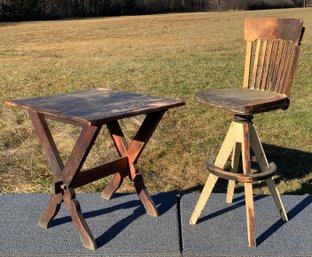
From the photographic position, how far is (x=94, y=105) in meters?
3.00

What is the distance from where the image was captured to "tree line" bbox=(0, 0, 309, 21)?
112 feet

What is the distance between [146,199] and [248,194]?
74 cm

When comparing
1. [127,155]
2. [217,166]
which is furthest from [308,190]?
[127,155]

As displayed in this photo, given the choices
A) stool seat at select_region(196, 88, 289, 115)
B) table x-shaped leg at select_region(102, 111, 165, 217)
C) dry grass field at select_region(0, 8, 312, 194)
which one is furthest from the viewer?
dry grass field at select_region(0, 8, 312, 194)

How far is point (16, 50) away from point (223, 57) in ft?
20.8

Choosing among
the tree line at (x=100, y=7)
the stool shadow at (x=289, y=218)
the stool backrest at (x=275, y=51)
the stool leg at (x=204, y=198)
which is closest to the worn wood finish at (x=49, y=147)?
the stool leg at (x=204, y=198)

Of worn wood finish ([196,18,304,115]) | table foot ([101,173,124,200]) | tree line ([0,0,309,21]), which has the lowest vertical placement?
tree line ([0,0,309,21])

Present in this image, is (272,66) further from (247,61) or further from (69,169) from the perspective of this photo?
(69,169)

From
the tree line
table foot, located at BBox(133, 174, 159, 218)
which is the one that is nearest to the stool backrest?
table foot, located at BBox(133, 174, 159, 218)

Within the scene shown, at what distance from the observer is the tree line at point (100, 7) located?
34.3 meters

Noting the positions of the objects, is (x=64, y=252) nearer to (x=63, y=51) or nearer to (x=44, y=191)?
(x=44, y=191)

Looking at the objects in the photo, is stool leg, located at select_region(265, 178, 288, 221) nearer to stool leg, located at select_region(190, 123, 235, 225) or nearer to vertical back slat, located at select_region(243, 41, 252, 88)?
stool leg, located at select_region(190, 123, 235, 225)

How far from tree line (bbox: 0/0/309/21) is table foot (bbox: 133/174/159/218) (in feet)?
107

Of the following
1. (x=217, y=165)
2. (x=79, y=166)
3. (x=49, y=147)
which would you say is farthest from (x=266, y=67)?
(x=49, y=147)
